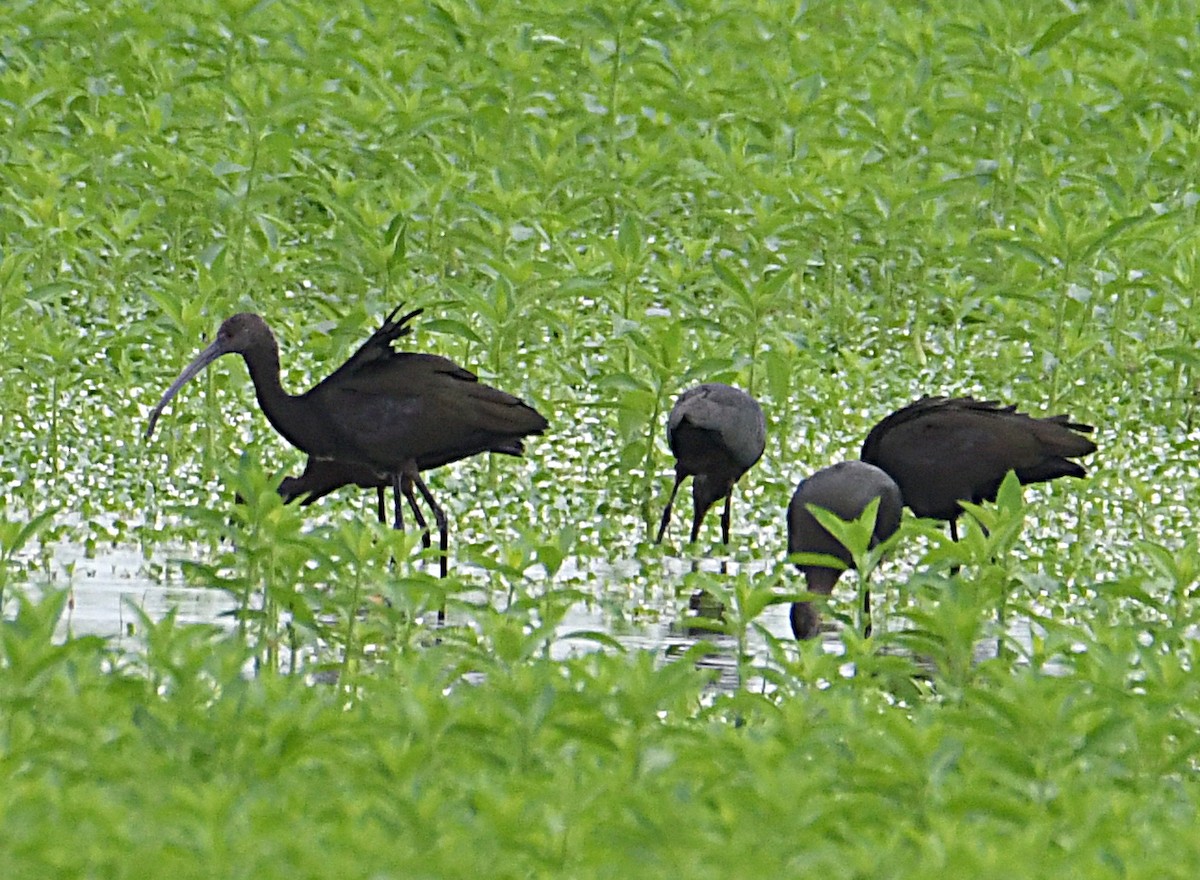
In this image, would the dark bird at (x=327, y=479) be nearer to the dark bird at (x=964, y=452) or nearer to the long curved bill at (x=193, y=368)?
the long curved bill at (x=193, y=368)

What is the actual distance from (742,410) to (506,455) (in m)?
1.28

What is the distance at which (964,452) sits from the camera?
10211mm

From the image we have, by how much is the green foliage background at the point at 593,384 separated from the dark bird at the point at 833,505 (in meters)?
0.33

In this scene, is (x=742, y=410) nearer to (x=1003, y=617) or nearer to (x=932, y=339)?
(x=1003, y=617)

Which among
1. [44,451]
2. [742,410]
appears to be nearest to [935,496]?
[742,410]

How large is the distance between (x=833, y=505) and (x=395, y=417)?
182 cm

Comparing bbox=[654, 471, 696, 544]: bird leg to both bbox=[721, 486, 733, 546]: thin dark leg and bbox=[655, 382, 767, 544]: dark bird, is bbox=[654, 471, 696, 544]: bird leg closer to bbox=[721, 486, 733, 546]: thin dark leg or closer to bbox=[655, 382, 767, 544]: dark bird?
bbox=[655, 382, 767, 544]: dark bird

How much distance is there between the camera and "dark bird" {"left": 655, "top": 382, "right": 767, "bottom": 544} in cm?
1039

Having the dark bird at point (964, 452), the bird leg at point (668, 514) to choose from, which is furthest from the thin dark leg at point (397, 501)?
the dark bird at point (964, 452)

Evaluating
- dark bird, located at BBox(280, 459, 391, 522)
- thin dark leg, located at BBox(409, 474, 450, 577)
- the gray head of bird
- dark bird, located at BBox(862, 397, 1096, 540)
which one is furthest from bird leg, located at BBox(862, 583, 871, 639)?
the gray head of bird

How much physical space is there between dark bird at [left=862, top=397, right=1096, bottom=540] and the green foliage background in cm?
31

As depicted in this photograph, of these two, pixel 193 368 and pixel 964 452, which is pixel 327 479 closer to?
pixel 193 368

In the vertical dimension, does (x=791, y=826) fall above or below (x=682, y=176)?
below

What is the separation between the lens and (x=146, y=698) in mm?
6590
